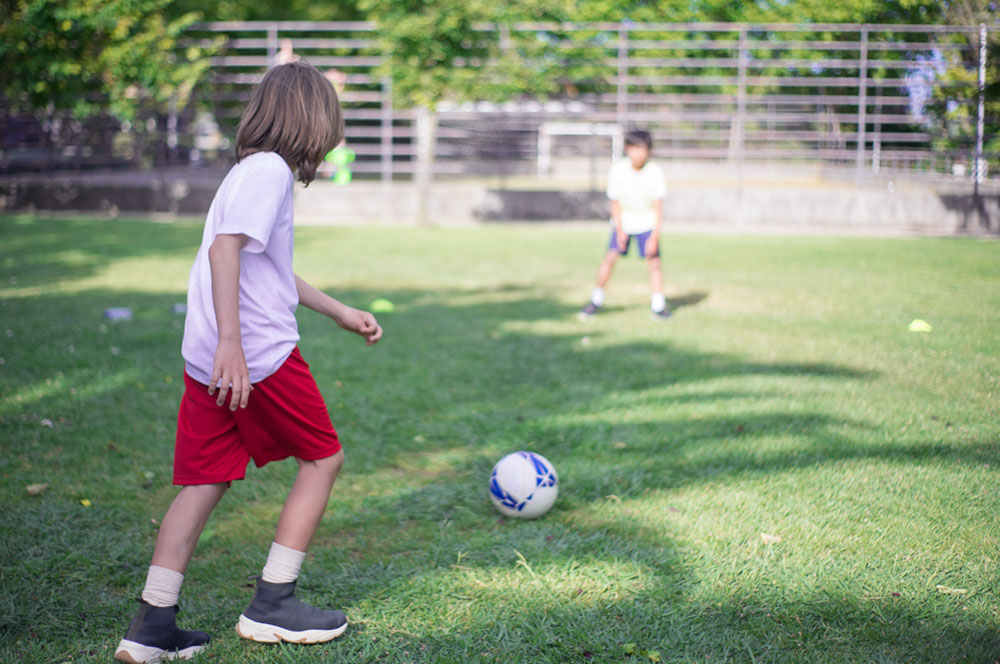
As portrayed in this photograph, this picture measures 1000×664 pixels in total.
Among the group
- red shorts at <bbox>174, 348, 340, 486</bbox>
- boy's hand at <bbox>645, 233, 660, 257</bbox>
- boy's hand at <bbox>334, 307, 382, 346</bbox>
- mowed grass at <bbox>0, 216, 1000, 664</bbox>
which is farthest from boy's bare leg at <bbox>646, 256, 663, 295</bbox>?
red shorts at <bbox>174, 348, 340, 486</bbox>

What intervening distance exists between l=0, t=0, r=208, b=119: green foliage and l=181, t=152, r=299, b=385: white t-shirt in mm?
15490

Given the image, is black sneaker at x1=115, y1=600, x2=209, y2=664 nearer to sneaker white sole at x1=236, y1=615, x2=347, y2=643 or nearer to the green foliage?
sneaker white sole at x1=236, y1=615, x2=347, y2=643

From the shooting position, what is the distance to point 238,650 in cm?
234

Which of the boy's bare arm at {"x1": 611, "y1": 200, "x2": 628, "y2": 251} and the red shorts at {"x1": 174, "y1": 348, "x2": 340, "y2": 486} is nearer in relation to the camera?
the red shorts at {"x1": 174, "y1": 348, "x2": 340, "y2": 486}

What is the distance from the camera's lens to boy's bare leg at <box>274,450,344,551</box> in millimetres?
2336

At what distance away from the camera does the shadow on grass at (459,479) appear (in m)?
2.43

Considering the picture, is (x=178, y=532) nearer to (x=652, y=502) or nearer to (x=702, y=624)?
(x=702, y=624)

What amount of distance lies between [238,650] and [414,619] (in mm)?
518

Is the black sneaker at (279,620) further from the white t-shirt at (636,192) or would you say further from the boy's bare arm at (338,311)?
the white t-shirt at (636,192)

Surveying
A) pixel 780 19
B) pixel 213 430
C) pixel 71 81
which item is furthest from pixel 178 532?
pixel 780 19

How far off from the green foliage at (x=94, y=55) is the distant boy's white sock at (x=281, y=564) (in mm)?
15756

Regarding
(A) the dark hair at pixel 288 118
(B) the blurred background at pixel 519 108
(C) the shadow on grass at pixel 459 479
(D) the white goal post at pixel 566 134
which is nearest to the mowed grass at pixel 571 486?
(C) the shadow on grass at pixel 459 479

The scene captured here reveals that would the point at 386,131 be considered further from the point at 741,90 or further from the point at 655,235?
the point at 655,235

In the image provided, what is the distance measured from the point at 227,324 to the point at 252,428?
0.34 meters
